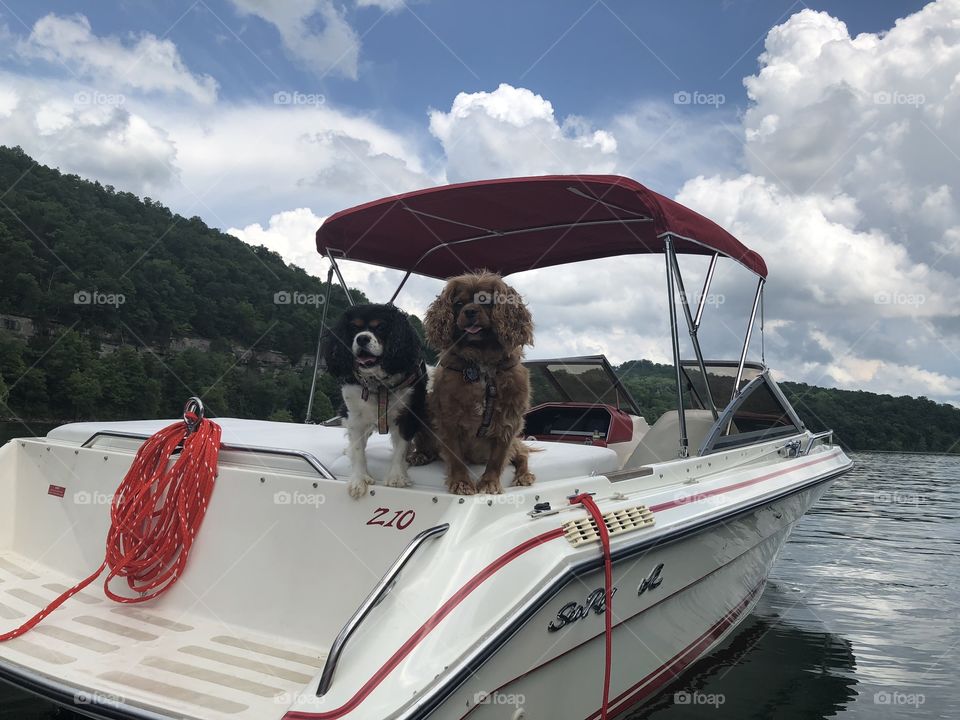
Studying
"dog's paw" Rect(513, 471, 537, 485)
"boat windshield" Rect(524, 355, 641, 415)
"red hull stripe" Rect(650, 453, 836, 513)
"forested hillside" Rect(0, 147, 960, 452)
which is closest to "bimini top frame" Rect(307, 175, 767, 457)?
"red hull stripe" Rect(650, 453, 836, 513)

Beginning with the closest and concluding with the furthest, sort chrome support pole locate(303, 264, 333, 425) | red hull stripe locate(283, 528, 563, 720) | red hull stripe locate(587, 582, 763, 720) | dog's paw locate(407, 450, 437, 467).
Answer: red hull stripe locate(283, 528, 563, 720) < dog's paw locate(407, 450, 437, 467) < red hull stripe locate(587, 582, 763, 720) < chrome support pole locate(303, 264, 333, 425)

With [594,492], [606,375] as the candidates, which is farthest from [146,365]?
[594,492]

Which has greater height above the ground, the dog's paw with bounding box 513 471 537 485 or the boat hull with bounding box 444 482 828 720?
the dog's paw with bounding box 513 471 537 485

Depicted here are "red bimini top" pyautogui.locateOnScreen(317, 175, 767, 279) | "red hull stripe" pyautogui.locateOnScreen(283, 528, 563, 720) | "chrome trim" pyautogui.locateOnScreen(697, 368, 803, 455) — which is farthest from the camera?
"chrome trim" pyautogui.locateOnScreen(697, 368, 803, 455)

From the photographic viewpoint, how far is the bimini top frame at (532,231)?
12.8ft

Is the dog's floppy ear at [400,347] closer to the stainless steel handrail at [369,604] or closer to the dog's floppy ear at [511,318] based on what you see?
the dog's floppy ear at [511,318]

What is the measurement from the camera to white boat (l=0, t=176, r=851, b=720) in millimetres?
2201

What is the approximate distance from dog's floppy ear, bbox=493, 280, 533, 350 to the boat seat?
7.77 feet

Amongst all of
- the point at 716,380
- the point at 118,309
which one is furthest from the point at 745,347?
the point at 118,309

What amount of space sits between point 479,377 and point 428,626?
1.03 metres

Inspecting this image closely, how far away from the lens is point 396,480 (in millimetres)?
2838

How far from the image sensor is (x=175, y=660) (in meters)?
2.52

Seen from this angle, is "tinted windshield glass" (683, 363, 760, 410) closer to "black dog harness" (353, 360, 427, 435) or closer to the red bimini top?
the red bimini top

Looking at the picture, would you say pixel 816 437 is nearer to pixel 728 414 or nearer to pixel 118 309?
pixel 728 414
